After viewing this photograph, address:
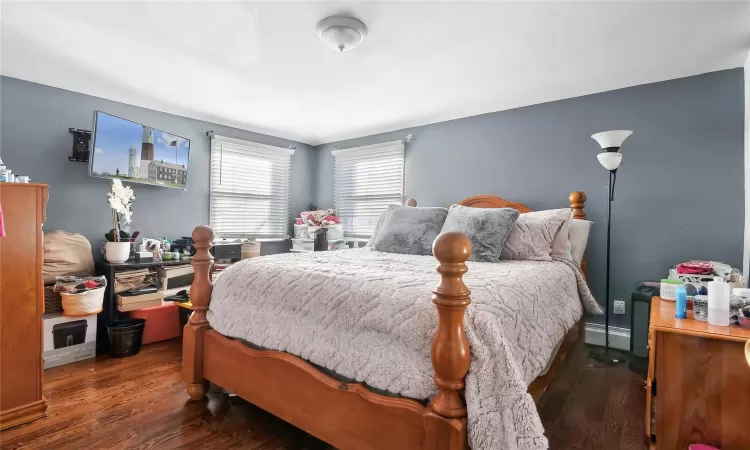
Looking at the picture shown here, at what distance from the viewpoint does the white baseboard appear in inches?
114

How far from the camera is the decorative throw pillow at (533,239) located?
2518 millimetres

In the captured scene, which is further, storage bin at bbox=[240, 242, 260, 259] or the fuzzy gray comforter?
storage bin at bbox=[240, 242, 260, 259]

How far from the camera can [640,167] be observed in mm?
A: 2834

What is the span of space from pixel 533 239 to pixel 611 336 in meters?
1.21

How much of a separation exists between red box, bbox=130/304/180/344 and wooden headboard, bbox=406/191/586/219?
239 centimetres

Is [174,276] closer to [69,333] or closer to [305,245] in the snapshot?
[69,333]

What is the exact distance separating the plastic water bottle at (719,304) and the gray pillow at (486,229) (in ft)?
3.52

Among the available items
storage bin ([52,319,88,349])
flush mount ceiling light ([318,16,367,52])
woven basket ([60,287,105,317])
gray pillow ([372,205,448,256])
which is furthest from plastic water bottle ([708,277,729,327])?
storage bin ([52,319,88,349])

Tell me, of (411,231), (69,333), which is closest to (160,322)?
(69,333)

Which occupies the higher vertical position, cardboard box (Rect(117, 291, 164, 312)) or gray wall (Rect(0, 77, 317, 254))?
gray wall (Rect(0, 77, 317, 254))

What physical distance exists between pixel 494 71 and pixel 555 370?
2029 mm

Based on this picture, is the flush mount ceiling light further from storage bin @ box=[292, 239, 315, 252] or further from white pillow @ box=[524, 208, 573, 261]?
storage bin @ box=[292, 239, 315, 252]

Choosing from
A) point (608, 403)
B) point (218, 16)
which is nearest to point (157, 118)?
point (218, 16)

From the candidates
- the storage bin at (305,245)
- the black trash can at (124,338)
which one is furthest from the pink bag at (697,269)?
the black trash can at (124,338)
